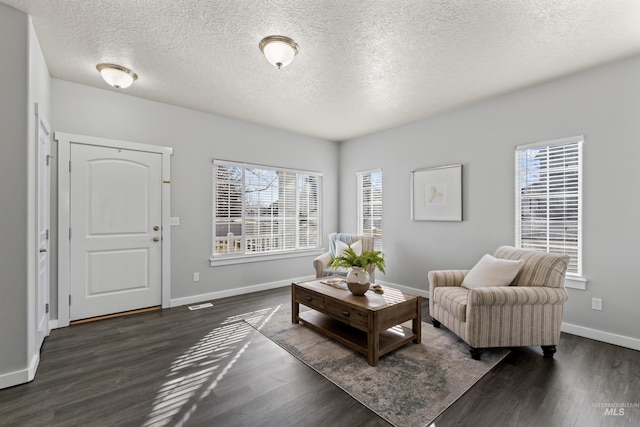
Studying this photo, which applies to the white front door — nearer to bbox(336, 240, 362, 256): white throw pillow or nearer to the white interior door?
the white interior door

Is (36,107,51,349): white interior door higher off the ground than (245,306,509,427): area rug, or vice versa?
(36,107,51,349): white interior door

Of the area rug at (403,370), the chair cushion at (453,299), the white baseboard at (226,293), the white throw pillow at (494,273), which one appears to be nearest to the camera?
the area rug at (403,370)

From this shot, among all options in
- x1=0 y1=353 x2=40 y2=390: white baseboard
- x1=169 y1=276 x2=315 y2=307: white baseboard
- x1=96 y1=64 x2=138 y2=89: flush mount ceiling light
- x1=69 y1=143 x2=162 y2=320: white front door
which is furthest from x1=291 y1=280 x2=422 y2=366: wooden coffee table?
x1=96 y1=64 x2=138 y2=89: flush mount ceiling light

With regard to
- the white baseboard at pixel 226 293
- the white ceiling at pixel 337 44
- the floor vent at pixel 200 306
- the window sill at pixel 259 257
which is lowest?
the floor vent at pixel 200 306

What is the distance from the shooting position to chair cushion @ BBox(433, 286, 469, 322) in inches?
102

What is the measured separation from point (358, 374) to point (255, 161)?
3.47m

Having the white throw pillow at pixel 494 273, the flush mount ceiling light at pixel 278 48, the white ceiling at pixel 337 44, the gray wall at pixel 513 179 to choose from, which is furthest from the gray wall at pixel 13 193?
the gray wall at pixel 513 179

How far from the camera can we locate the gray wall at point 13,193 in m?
2.06

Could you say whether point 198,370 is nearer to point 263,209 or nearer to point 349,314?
point 349,314

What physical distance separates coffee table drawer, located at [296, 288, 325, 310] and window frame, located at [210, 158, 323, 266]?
1616mm

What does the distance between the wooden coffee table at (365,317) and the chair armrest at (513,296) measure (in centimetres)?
52

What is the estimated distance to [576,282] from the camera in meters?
2.99

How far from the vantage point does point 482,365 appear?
2.37 metres

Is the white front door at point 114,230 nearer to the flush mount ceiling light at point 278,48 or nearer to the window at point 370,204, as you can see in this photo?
the flush mount ceiling light at point 278,48
